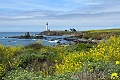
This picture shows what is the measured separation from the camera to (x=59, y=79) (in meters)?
5.82

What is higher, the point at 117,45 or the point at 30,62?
the point at 117,45

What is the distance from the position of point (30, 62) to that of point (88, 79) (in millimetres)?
6519

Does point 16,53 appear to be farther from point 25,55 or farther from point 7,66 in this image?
point 7,66

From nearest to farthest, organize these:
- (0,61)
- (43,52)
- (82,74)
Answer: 1. (82,74)
2. (0,61)
3. (43,52)

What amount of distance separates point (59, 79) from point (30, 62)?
6253 millimetres

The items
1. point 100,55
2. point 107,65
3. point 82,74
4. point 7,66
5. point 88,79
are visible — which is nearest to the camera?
→ point 88,79

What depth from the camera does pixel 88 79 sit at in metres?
5.70

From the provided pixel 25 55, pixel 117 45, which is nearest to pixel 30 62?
pixel 25 55

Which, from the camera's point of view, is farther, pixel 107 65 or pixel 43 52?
pixel 43 52

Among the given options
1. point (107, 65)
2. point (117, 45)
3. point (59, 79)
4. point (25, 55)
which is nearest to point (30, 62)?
point (25, 55)

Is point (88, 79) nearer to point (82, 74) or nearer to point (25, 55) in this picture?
point (82, 74)

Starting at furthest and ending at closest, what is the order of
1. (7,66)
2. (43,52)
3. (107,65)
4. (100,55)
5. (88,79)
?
(43,52), (7,66), (100,55), (107,65), (88,79)

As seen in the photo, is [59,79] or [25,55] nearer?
[59,79]

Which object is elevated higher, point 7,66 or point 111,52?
point 111,52
